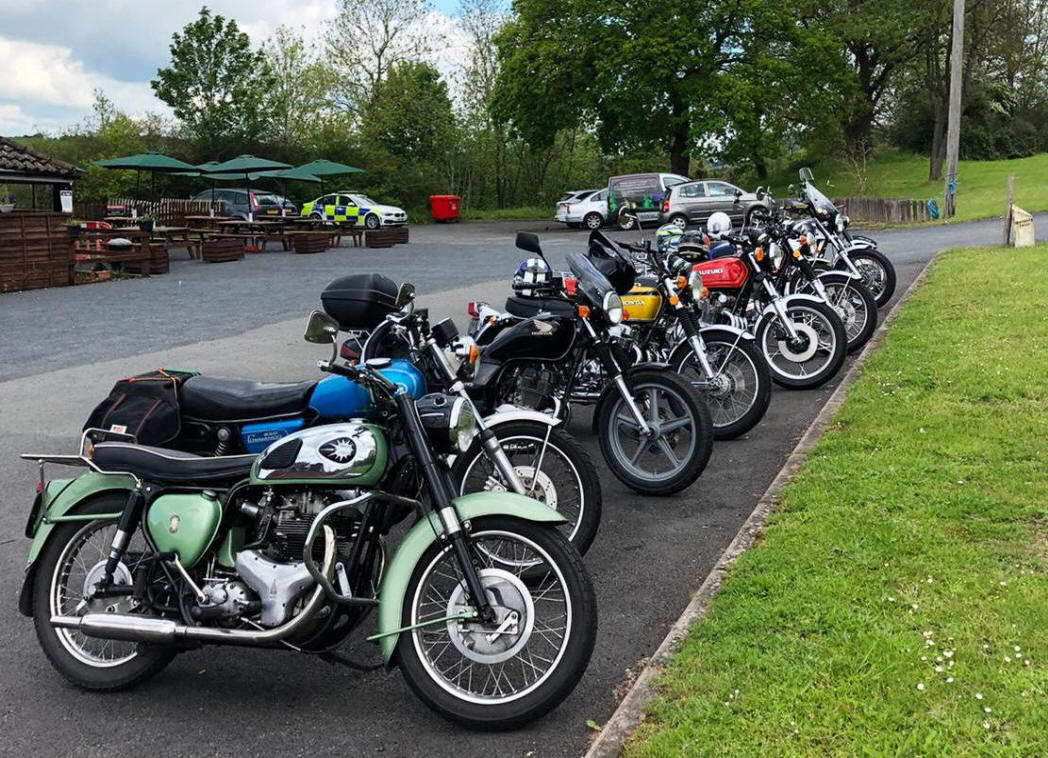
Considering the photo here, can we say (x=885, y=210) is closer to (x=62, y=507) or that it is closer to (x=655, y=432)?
(x=655, y=432)

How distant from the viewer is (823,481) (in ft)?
17.2

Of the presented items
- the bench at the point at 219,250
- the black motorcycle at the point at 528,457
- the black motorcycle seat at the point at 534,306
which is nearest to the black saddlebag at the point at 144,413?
the black motorcycle at the point at 528,457

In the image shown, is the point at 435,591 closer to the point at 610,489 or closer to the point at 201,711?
the point at 201,711

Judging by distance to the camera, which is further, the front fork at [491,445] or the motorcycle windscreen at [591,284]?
the motorcycle windscreen at [591,284]

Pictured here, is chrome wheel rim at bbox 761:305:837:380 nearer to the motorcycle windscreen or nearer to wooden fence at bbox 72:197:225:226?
the motorcycle windscreen

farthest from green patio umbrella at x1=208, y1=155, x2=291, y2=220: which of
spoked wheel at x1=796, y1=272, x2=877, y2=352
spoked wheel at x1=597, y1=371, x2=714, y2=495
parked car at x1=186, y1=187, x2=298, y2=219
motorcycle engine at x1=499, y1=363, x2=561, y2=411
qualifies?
spoked wheel at x1=597, y1=371, x2=714, y2=495

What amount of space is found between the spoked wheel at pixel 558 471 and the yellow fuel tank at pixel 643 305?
6.71ft

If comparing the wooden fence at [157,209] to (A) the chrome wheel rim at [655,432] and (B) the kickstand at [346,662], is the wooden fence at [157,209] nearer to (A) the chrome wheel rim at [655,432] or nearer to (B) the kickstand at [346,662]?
(A) the chrome wheel rim at [655,432]

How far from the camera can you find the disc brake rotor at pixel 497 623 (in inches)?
128

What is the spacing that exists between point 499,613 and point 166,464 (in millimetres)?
1300

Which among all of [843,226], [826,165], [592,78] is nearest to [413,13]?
[592,78]

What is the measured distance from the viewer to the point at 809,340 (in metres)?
7.79

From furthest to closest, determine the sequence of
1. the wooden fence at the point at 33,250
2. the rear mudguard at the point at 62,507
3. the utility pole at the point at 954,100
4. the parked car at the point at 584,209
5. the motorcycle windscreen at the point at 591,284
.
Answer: the parked car at the point at 584,209 → the utility pole at the point at 954,100 → the wooden fence at the point at 33,250 → the motorcycle windscreen at the point at 591,284 → the rear mudguard at the point at 62,507

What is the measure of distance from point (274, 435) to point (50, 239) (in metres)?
16.4
